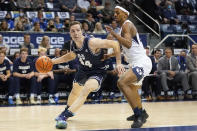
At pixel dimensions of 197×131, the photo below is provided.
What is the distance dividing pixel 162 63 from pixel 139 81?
5673 mm

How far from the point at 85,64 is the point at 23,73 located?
4.48 metres

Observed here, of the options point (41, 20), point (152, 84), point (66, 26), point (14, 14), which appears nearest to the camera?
point (152, 84)

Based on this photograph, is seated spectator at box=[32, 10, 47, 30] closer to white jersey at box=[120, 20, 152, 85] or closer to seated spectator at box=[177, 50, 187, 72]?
seated spectator at box=[177, 50, 187, 72]

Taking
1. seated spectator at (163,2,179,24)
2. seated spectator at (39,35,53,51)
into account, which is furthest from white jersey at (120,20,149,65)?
seated spectator at (163,2,179,24)

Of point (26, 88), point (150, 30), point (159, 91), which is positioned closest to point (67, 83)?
point (26, 88)

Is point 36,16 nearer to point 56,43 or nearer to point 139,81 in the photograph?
point 56,43

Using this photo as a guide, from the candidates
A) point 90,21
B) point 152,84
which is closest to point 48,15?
point 90,21

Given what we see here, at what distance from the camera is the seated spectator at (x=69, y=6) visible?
1532 centimetres

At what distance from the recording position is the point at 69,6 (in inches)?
627

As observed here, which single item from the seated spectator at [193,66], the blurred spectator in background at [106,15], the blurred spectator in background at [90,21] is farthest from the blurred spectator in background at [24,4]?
the seated spectator at [193,66]

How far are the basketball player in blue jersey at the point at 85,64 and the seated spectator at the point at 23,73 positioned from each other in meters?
4.01

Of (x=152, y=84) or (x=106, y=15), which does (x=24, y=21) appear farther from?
(x=152, y=84)

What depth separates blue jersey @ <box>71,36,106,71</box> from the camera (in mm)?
6449

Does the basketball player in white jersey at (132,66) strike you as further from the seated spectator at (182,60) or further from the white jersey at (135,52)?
the seated spectator at (182,60)
